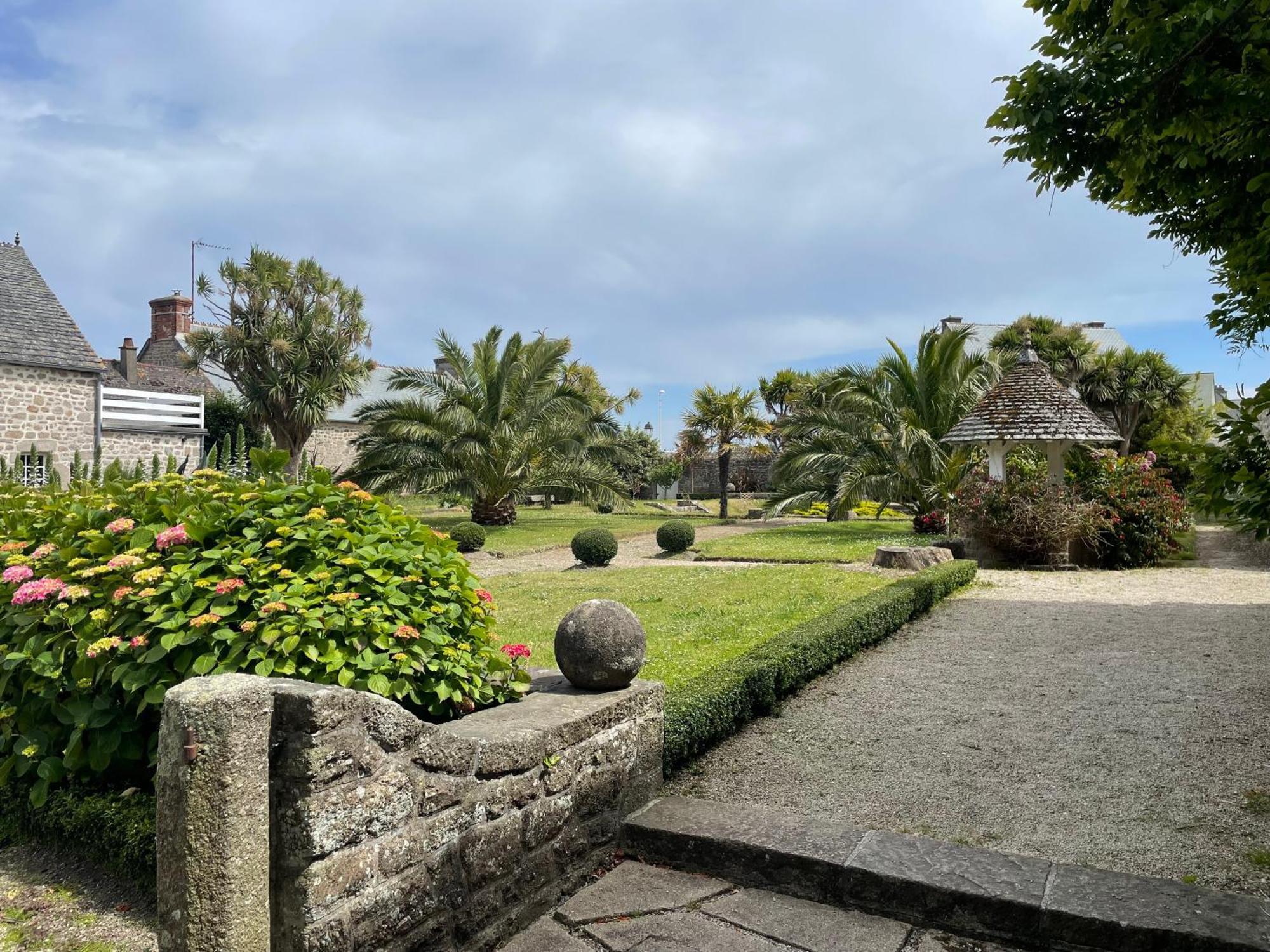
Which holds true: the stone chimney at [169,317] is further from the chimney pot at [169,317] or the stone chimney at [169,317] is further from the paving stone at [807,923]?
the paving stone at [807,923]

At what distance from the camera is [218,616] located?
9.55 ft

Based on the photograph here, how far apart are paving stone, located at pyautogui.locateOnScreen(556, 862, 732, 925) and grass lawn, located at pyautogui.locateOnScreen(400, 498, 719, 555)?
1133 centimetres

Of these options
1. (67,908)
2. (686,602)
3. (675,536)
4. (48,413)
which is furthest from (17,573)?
(48,413)

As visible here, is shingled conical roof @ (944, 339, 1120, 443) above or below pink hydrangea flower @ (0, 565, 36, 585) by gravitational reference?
above

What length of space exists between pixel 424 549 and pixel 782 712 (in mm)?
Result: 3022

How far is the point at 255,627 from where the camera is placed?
2855 mm

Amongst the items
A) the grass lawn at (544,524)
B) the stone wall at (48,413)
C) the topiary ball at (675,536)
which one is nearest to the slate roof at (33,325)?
the stone wall at (48,413)

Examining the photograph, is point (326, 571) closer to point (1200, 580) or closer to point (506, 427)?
point (1200, 580)

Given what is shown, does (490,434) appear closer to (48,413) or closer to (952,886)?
(48,413)

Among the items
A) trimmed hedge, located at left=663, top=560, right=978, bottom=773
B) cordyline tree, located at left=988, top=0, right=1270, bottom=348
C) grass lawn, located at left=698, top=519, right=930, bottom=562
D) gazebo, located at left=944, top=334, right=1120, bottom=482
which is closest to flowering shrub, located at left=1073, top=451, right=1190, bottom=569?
gazebo, located at left=944, top=334, right=1120, bottom=482

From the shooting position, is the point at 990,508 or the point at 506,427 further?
the point at 506,427

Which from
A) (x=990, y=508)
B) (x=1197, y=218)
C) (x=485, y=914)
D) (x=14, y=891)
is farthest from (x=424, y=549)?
(x=990, y=508)

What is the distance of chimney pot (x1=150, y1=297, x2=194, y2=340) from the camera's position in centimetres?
3466

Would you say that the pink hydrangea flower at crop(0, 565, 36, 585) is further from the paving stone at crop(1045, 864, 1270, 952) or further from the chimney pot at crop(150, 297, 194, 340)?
the chimney pot at crop(150, 297, 194, 340)
